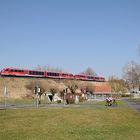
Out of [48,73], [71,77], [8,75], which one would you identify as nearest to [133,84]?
[71,77]

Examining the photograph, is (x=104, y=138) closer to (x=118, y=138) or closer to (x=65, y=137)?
(x=118, y=138)

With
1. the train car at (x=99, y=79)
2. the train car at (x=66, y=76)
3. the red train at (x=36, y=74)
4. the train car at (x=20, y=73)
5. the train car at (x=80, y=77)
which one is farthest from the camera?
the train car at (x=99, y=79)

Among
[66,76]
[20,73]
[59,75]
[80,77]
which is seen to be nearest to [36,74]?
[20,73]

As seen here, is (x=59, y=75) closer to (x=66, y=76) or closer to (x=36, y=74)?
(x=66, y=76)

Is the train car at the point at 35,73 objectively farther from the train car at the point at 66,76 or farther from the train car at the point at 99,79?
the train car at the point at 99,79

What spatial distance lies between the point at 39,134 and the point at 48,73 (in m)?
77.1

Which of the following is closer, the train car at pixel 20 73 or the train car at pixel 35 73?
the train car at pixel 20 73

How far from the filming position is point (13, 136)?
1510 centimetres

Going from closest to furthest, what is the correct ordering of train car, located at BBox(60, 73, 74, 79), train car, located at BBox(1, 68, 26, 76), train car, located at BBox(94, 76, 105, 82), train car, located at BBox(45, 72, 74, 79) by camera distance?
train car, located at BBox(1, 68, 26, 76) → train car, located at BBox(45, 72, 74, 79) → train car, located at BBox(60, 73, 74, 79) → train car, located at BBox(94, 76, 105, 82)

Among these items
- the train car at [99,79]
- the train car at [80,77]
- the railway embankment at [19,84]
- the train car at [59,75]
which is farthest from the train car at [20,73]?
the train car at [99,79]

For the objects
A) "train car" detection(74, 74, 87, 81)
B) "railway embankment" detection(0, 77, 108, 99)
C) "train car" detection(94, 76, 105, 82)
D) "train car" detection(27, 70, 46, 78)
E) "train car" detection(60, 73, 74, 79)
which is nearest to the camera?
"train car" detection(27, 70, 46, 78)

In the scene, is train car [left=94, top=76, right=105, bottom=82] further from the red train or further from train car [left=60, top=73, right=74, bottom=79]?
train car [left=60, top=73, right=74, bottom=79]

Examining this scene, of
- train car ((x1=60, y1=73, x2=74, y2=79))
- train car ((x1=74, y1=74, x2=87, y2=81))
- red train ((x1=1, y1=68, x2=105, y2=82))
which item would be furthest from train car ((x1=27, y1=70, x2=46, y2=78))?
train car ((x1=74, y1=74, x2=87, y2=81))

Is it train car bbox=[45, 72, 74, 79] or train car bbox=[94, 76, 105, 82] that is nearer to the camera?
train car bbox=[45, 72, 74, 79]
